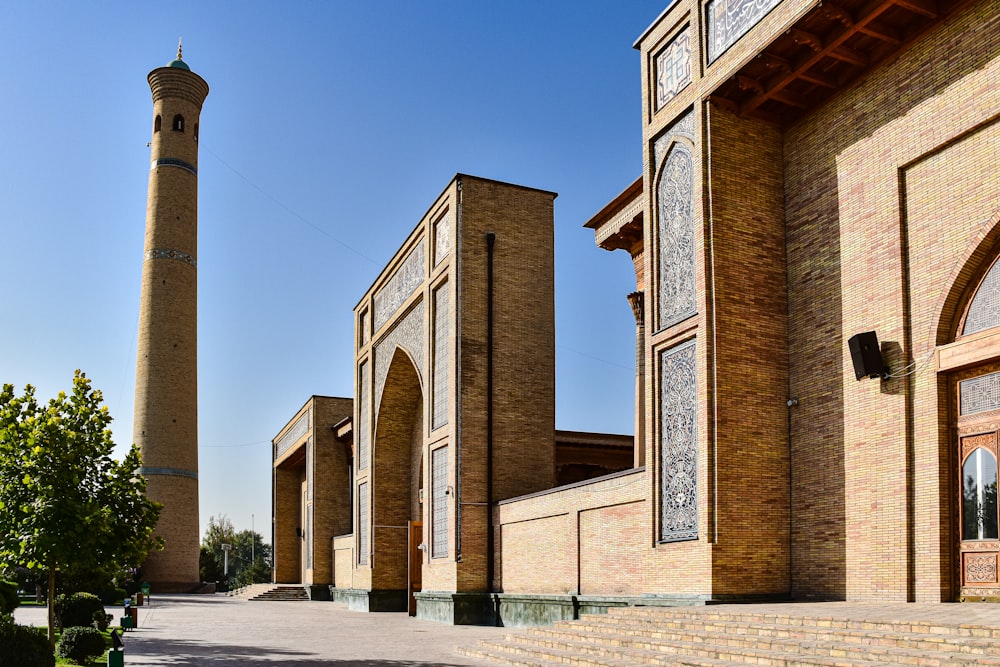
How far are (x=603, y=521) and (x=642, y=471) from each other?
1607mm

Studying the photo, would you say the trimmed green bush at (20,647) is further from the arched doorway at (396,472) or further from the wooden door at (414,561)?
the arched doorway at (396,472)

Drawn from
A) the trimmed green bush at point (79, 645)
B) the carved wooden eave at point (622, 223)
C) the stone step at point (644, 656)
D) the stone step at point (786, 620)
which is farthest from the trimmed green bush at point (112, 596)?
the stone step at point (786, 620)

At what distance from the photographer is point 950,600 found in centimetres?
960

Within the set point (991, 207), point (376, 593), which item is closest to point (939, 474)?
point (991, 207)

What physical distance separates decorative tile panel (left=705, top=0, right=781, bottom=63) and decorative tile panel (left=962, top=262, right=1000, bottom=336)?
12.9ft

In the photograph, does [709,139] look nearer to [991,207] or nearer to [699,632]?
[991,207]

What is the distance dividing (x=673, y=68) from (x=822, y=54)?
2500 millimetres

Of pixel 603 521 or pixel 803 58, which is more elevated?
pixel 803 58

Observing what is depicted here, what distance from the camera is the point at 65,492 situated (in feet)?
37.0

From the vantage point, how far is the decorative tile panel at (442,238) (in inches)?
797

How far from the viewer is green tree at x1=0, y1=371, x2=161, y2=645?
11070mm

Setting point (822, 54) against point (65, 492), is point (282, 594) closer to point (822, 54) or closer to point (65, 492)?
point (65, 492)

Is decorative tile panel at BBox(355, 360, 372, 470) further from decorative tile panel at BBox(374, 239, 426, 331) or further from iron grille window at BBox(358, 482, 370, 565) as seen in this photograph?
decorative tile panel at BBox(374, 239, 426, 331)

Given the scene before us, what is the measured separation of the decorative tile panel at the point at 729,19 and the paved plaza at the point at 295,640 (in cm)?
803
